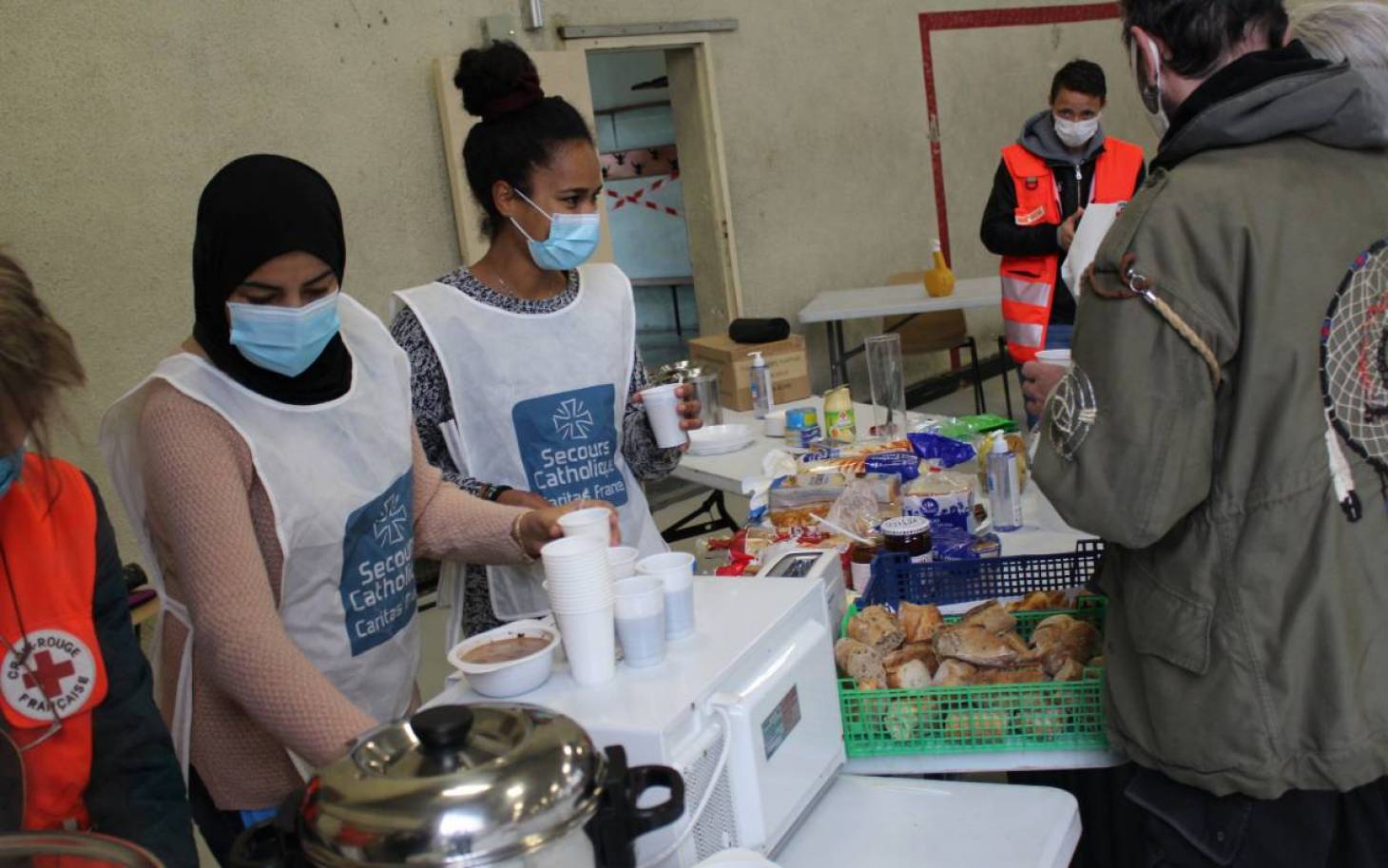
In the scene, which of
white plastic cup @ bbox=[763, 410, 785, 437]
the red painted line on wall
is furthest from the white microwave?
the red painted line on wall

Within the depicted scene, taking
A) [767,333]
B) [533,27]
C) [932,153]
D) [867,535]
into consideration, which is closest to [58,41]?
[533,27]

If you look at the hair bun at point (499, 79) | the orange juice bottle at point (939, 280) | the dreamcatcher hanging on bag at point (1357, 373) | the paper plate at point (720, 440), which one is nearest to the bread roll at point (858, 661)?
the dreamcatcher hanging on bag at point (1357, 373)

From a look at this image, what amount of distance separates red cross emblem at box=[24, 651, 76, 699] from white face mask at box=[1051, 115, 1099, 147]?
4.19m

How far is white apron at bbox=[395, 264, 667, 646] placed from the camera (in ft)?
7.90

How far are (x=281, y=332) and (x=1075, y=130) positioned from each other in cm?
374

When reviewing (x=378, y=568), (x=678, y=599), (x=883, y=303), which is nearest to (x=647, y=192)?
(x=883, y=303)

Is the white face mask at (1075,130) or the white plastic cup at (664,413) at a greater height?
the white face mask at (1075,130)

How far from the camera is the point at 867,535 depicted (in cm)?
250

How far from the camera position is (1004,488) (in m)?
2.72

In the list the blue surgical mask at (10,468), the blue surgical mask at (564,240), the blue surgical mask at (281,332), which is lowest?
the blue surgical mask at (10,468)

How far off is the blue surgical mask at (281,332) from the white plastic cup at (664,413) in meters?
0.80

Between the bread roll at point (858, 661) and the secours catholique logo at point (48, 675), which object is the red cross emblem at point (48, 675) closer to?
the secours catholique logo at point (48, 675)

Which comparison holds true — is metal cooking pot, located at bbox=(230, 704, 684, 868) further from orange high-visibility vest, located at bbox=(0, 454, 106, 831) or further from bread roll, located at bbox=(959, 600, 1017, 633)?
bread roll, located at bbox=(959, 600, 1017, 633)

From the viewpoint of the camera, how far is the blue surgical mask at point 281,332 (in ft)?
5.63
